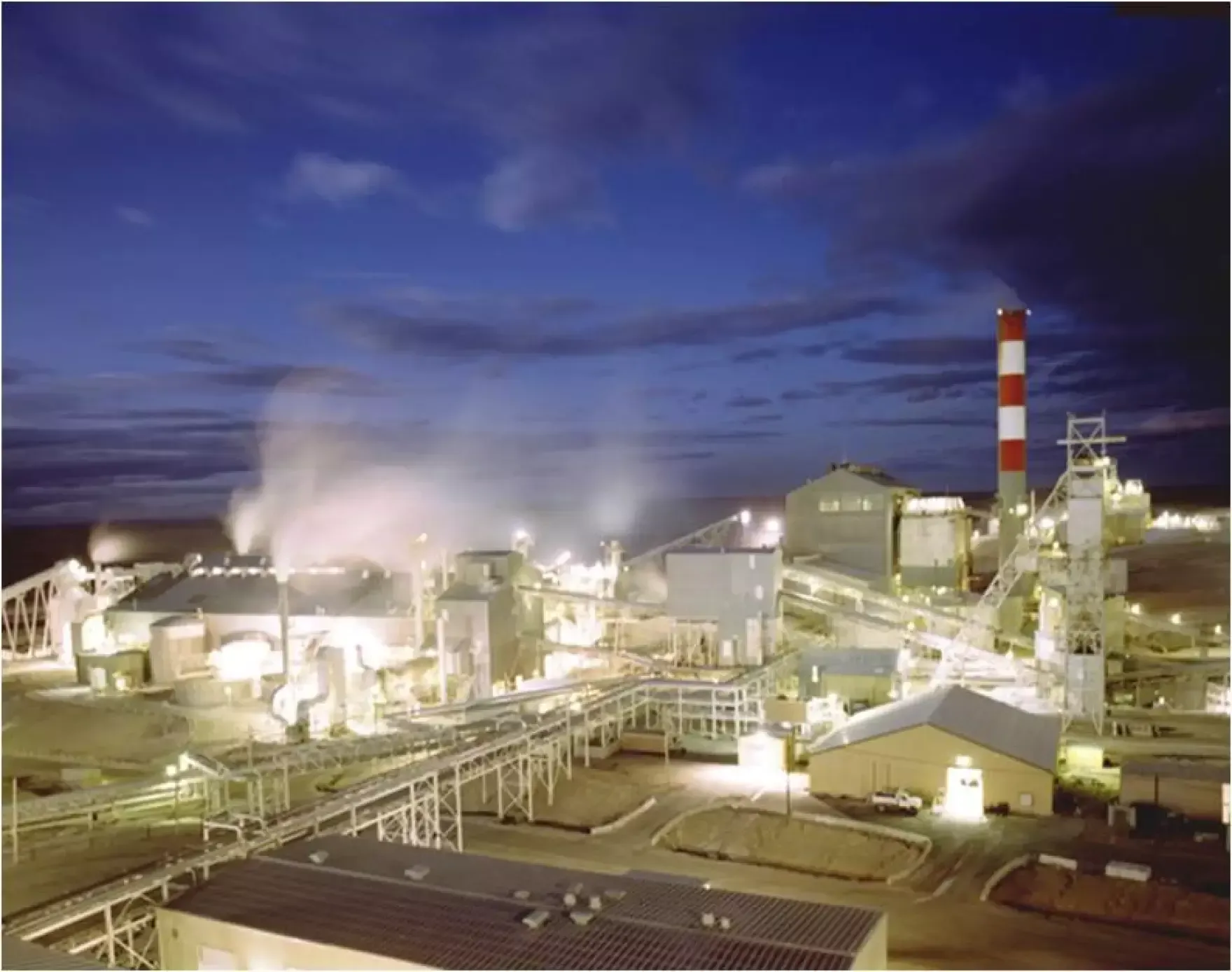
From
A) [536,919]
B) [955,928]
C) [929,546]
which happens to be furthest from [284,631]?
[929,546]

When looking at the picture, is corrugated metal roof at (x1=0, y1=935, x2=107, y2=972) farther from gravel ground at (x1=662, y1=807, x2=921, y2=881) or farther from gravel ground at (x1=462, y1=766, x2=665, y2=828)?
gravel ground at (x1=462, y1=766, x2=665, y2=828)

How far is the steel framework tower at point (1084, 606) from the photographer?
21594 millimetres

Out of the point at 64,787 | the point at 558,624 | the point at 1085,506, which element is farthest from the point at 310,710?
the point at 1085,506

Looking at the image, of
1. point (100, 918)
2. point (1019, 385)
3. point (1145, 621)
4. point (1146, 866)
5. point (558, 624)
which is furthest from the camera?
point (1019, 385)

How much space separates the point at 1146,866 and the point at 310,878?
12.1 m

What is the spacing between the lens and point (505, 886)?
34.0 feet

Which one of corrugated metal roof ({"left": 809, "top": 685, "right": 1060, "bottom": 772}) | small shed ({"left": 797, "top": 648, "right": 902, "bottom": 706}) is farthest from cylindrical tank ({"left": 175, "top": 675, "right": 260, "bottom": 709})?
corrugated metal roof ({"left": 809, "top": 685, "right": 1060, "bottom": 772})

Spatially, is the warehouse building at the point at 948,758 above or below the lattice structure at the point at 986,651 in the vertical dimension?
below

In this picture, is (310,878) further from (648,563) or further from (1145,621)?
(648,563)

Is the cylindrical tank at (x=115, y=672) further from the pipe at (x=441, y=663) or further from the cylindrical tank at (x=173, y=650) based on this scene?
the pipe at (x=441, y=663)

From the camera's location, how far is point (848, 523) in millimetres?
35969

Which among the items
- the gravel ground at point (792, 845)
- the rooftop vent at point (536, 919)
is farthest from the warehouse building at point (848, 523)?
the rooftop vent at point (536, 919)

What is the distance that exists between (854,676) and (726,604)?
169 inches

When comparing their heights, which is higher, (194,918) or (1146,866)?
(194,918)
